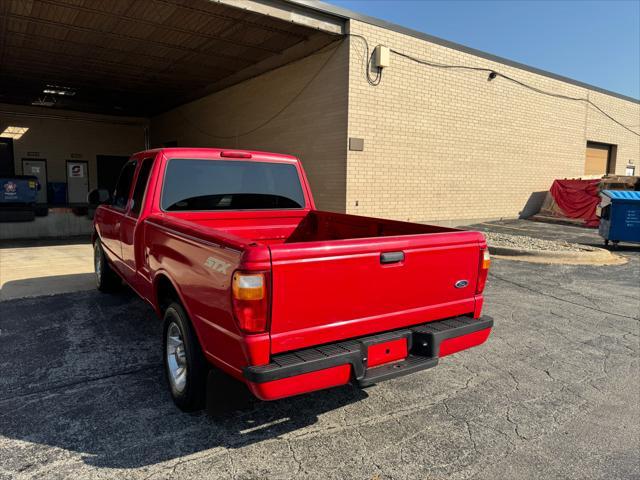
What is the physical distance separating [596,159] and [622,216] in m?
10.6

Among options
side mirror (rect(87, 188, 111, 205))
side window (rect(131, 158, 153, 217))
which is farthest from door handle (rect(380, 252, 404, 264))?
side mirror (rect(87, 188, 111, 205))

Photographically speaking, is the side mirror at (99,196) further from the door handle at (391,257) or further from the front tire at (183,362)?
the door handle at (391,257)

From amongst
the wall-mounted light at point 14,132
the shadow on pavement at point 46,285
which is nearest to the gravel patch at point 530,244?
the shadow on pavement at point 46,285

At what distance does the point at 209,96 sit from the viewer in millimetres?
18641

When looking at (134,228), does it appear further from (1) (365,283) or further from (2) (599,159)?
(2) (599,159)

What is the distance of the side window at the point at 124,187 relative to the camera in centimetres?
522

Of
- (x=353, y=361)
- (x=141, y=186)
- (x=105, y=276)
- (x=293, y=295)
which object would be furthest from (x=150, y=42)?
(x=353, y=361)

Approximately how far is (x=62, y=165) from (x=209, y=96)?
35.5ft

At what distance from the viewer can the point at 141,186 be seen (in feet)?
15.4

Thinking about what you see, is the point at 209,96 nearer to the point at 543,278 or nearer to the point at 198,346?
the point at 543,278

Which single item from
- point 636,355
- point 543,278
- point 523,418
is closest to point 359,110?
point 543,278

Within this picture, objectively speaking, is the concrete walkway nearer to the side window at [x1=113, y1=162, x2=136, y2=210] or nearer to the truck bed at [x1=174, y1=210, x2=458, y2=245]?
the side window at [x1=113, y1=162, x2=136, y2=210]

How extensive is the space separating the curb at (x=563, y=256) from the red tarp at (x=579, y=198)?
692 cm

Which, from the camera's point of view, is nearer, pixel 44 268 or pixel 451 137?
pixel 44 268
